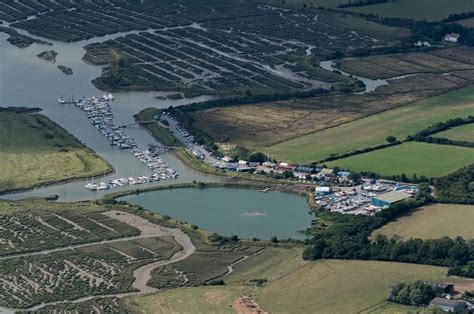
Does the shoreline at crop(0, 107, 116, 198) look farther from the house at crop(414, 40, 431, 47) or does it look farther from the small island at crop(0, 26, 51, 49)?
the house at crop(414, 40, 431, 47)

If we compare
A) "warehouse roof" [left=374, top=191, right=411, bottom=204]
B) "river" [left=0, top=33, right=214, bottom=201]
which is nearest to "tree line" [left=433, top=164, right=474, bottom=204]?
"warehouse roof" [left=374, top=191, right=411, bottom=204]

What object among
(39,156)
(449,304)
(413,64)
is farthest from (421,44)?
(449,304)

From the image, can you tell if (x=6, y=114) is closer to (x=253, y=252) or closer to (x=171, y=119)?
(x=171, y=119)

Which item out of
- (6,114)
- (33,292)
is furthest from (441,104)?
(33,292)

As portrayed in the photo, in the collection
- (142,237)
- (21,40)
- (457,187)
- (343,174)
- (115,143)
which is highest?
(457,187)

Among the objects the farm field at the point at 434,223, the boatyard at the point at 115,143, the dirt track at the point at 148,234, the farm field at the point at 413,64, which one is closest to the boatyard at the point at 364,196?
the farm field at the point at 434,223

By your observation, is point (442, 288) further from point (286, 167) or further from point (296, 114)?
point (296, 114)
